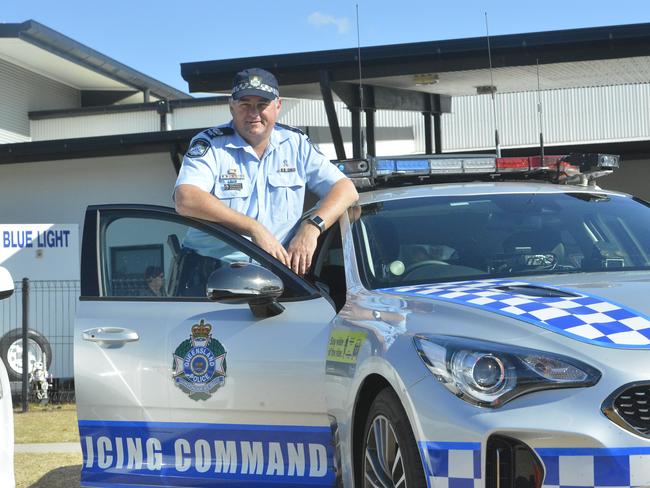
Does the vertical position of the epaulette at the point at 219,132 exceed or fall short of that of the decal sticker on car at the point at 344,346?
it exceeds it

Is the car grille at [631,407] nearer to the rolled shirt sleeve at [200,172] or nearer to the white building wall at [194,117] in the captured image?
the rolled shirt sleeve at [200,172]

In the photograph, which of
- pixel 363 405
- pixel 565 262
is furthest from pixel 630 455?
pixel 565 262

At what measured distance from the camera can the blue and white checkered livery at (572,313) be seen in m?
3.01

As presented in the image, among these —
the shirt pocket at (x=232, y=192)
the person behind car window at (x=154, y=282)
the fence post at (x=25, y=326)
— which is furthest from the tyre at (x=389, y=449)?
the fence post at (x=25, y=326)

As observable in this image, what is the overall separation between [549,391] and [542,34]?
35.3 feet

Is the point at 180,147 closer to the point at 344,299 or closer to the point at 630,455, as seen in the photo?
the point at 344,299

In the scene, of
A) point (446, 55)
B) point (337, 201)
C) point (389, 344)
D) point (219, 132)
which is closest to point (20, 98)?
point (446, 55)

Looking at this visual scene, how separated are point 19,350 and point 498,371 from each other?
1178 cm

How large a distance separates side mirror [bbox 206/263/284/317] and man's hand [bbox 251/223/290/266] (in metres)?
0.41

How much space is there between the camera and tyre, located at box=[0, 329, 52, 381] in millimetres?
13680

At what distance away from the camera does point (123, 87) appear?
3362cm

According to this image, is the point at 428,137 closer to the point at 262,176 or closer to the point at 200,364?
the point at 262,176

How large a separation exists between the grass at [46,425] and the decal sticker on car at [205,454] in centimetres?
503

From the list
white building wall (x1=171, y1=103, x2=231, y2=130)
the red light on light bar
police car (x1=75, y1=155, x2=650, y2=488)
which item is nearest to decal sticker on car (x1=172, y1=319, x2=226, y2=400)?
police car (x1=75, y1=155, x2=650, y2=488)
